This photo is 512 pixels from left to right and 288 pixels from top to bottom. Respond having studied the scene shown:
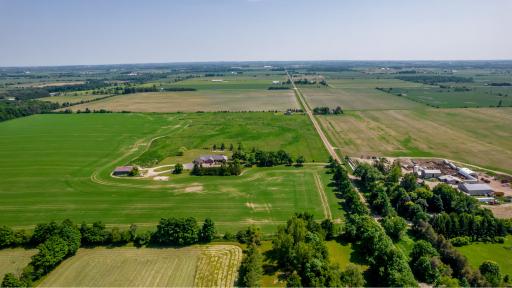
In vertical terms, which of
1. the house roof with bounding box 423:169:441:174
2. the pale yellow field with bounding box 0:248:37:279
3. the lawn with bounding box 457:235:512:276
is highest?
the house roof with bounding box 423:169:441:174

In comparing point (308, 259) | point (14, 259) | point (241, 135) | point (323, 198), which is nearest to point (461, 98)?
point (241, 135)

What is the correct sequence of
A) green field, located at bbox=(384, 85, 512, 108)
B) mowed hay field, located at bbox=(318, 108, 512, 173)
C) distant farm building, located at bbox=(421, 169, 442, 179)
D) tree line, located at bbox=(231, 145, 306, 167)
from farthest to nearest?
green field, located at bbox=(384, 85, 512, 108) → mowed hay field, located at bbox=(318, 108, 512, 173) → tree line, located at bbox=(231, 145, 306, 167) → distant farm building, located at bbox=(421, 169, 442, 179)

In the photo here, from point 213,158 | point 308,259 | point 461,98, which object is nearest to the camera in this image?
point 308,259

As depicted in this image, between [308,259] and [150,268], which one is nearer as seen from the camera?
[308,259]

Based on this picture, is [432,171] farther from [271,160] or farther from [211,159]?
[211,159]

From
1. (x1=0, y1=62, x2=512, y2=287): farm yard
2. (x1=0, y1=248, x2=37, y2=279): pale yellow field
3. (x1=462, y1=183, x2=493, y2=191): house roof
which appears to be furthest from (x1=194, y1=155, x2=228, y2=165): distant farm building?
(x1=462, y1=183, x2=493, y2=191): house roof

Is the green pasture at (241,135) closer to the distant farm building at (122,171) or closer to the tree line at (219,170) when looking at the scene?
the distant farm building at (122,171)

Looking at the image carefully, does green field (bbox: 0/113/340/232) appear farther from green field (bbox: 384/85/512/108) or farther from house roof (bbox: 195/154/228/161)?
green field (bbox: 384/85/512/108)
